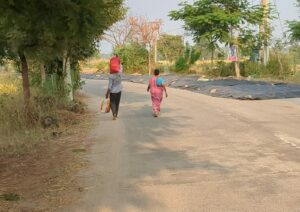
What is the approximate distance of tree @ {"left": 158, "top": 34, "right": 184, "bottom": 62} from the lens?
51844 mm

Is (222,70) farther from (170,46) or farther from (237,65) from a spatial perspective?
(170,46)

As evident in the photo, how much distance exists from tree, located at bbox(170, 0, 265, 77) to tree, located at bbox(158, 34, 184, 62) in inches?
630

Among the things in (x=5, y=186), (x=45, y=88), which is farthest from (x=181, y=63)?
(x=5, y=186)

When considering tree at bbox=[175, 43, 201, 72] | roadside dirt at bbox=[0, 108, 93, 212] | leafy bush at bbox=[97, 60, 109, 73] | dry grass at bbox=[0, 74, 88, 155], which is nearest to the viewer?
roadside dirt at bbox=[0, 108, 93, 212]

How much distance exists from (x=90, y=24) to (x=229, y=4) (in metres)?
28.5

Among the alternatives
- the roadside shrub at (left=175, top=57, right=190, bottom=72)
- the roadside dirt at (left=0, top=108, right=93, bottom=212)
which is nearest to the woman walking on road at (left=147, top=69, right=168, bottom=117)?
the roadside dirt at (left=0, top=108, right=93, bottom=212)

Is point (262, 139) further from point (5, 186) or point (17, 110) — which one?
point (17, 110)

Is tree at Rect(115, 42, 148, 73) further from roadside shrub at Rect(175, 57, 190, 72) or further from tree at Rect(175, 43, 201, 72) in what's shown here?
tree at Rect(175, 43, 201, 72)

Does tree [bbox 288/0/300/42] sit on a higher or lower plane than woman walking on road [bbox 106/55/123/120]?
higher

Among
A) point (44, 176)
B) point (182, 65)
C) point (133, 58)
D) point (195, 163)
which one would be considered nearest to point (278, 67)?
point (182, 65)

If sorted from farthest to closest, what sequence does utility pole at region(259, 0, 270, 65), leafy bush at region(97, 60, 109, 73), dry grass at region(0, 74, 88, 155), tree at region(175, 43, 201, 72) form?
leafy bush at region(97, 60, 109, 73), tree at region(175, 43, 201, 72), utility pole at region(259, 0, 270, 65), dry grass at region(0, 74, 88, 155)

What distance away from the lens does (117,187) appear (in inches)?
301

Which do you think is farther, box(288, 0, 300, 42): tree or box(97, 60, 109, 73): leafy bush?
box(97, 60, 109, 73): leafy bush

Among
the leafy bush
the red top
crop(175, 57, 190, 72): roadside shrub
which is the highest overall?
the red top
